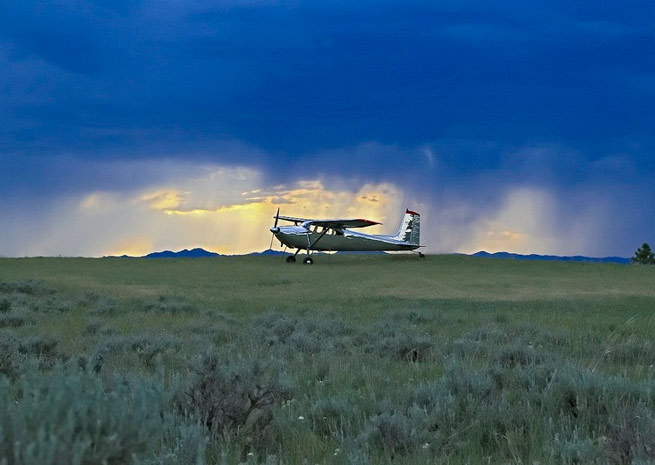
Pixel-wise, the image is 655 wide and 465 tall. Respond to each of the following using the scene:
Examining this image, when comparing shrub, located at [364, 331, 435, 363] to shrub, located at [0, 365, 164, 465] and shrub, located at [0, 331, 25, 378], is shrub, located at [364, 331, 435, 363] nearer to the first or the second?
shrub, located at [0, 331, 25, 378]

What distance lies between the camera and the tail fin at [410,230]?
59344mm

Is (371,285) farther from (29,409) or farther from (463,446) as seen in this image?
(29,409)

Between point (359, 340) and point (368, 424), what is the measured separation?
20.3 ft

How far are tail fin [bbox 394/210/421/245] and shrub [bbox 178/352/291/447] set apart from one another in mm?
53794

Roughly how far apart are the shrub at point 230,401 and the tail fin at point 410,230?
2118 inches

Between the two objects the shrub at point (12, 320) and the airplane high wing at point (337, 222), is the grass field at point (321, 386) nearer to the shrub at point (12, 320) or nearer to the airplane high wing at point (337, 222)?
the shrub at point (12, 320)

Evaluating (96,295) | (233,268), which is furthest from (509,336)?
(233,268)

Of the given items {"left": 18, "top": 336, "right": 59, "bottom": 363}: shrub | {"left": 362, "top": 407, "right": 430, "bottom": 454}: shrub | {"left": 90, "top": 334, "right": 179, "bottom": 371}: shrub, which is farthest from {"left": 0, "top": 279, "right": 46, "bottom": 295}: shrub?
{"left": 362, "top": 407, "right": 430, "bottom": 454}: shrub

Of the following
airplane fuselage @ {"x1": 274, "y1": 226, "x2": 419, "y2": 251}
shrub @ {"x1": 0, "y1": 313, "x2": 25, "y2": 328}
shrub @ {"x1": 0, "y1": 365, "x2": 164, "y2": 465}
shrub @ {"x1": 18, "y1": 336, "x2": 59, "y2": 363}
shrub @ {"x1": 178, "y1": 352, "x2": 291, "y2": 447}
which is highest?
airplane fuselage @ {"x1": 274, "y1": 226, "x2": 419, "y2": 251}

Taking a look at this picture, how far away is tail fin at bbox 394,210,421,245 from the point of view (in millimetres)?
59344

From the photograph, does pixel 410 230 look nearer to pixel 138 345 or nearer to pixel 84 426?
pixel 138 345

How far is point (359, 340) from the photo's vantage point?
11.2 meters

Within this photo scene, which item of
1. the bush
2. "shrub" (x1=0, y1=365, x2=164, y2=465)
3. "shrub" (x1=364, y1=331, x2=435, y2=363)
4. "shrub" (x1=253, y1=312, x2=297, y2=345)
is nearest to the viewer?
"shrub" (x1=0, y1=365, x2=164, y2=465)

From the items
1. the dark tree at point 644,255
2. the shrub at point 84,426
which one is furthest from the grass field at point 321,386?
the dark tree at point 644,255
